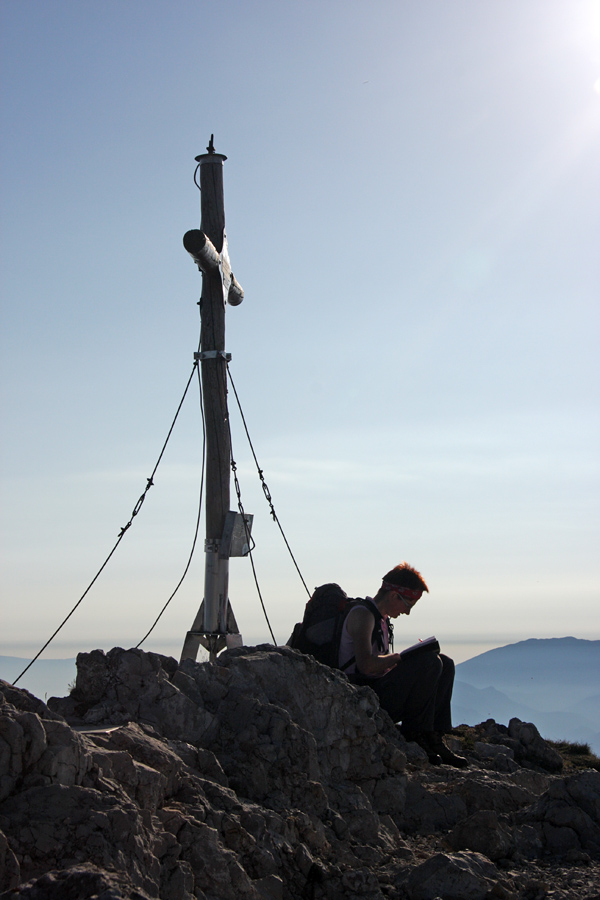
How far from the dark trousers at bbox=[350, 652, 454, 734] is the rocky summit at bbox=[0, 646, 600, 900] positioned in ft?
0.92

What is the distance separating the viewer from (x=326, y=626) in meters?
6.52

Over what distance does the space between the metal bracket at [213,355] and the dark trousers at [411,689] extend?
3.82 m

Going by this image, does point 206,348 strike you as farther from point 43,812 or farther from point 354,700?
point 43,812

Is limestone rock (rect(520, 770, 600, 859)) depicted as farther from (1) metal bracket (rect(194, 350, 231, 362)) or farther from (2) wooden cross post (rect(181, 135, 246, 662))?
(1) metal bracket (rect(194, 350, 231, 362))

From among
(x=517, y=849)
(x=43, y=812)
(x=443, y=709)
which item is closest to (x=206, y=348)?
(x=443, y=709)

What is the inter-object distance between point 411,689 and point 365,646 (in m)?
0.57

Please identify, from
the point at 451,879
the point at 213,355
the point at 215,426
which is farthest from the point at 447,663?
the point at 213,355

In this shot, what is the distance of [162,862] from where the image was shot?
3133mm

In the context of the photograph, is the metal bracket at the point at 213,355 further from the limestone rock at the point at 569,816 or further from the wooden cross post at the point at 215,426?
the limestone rock at the point at 569,816

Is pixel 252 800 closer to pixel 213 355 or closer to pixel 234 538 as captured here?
pixel 234 538

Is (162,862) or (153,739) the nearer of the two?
(162,862)

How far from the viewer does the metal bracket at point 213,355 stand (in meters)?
8.80

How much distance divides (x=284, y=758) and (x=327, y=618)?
2.14 meters

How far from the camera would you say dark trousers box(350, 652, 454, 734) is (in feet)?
20.8
